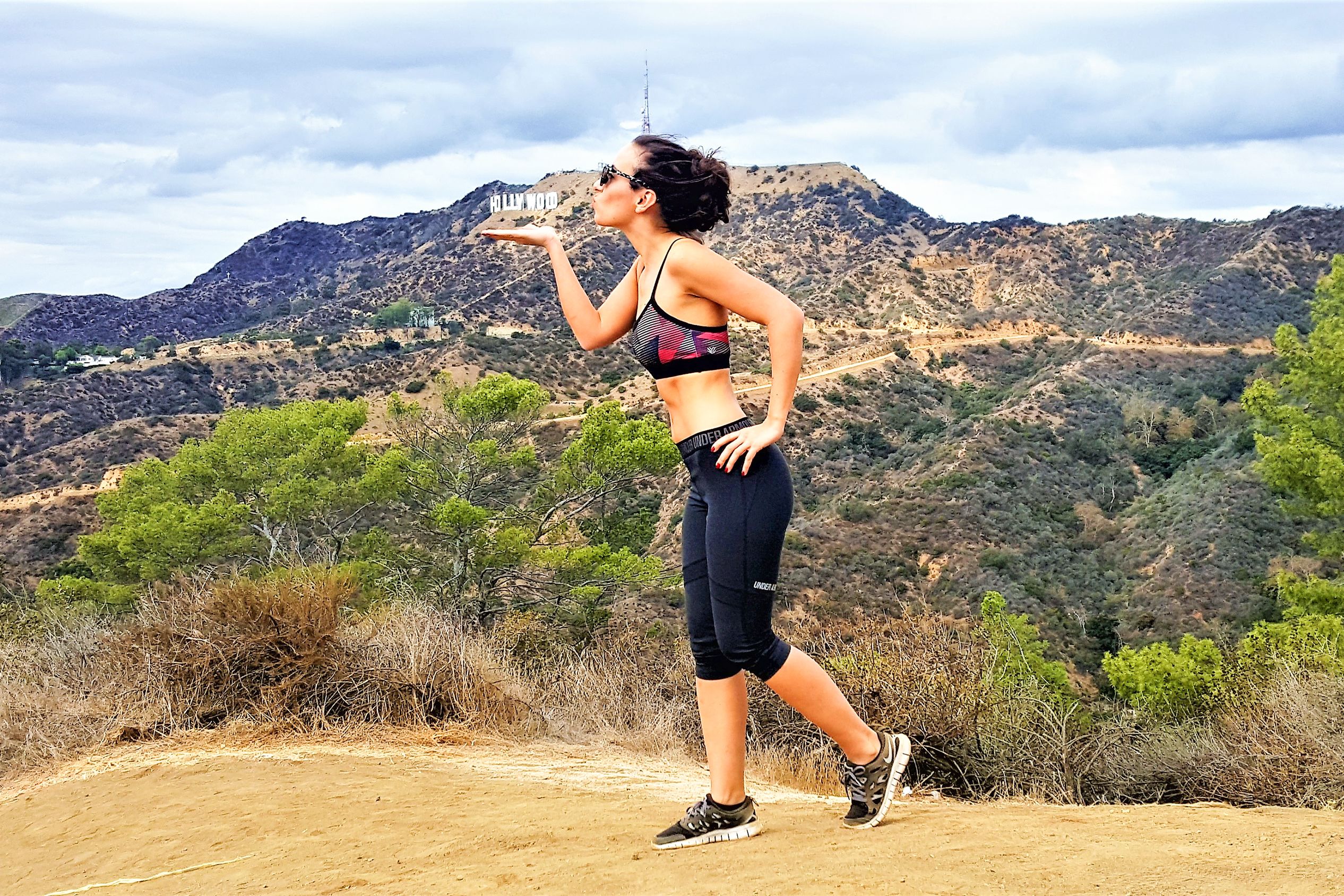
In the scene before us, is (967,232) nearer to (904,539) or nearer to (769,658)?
(904,539)

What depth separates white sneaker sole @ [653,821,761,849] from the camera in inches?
124

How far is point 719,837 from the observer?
10.5 ft

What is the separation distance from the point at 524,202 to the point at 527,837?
102 meters

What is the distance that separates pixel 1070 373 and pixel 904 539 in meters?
17.2

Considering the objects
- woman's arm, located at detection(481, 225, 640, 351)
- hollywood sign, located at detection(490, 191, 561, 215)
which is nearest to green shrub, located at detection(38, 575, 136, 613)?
woman's arm, located at detection(481, 225, 640, 351)

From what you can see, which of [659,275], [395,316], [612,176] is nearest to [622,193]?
[612,176]

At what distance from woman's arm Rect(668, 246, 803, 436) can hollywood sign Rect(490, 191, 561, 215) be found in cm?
9406

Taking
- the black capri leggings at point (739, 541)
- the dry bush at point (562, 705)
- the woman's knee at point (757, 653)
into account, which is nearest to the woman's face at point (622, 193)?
the black capri leggings at point (739, 541)

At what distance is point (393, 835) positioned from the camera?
3551 mm

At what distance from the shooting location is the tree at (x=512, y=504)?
13.0 m

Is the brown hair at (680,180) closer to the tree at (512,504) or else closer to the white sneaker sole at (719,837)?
the white sneaker sole at (719,837)

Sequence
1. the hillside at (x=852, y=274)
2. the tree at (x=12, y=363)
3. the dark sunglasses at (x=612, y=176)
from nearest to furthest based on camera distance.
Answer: the dark sunglasses at (x=612, y=176) → the hillside at (x=852, y=274) → the tree at (x=12, y=363)

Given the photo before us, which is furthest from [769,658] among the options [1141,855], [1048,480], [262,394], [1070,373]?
[262,394]

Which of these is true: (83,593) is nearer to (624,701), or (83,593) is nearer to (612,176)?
(624,701)
